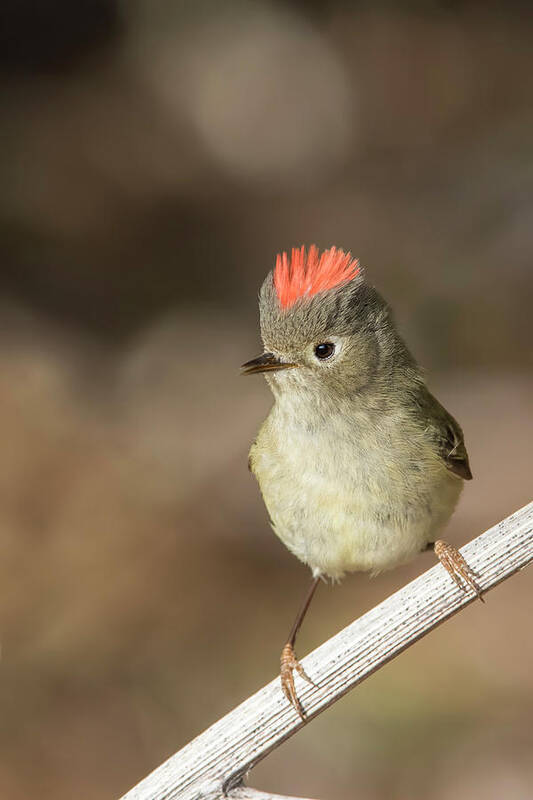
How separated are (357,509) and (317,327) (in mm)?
375

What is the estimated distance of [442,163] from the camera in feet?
16.0

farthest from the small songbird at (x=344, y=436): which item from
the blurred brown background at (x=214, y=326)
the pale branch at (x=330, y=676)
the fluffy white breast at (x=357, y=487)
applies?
the blurred brown background at (x=214, y=326)

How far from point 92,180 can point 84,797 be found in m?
2.92

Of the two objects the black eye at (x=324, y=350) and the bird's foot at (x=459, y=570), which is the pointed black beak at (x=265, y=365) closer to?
the black eye at (x=324, y=350)

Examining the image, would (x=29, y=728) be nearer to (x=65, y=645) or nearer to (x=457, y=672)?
(x=65, y=645)

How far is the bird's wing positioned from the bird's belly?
30mm

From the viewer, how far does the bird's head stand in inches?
74.6

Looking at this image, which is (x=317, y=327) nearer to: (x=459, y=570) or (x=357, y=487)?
(x=357, y=487)

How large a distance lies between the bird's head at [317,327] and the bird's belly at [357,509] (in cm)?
16

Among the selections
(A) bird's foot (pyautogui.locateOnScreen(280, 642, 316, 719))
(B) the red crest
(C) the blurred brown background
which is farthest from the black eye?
(C) the blurred brown background

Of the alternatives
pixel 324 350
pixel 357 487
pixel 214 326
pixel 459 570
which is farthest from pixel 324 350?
pixel 214 326

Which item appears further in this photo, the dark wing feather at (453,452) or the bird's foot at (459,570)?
the dark wing feather at (453,452)

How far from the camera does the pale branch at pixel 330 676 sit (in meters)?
1.66

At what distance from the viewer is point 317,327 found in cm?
Result: 194
